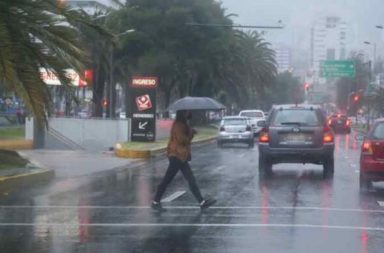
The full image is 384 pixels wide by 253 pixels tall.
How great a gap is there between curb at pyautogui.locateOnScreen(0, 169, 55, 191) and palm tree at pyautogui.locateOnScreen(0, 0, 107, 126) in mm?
1959

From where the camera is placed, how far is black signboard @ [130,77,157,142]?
34.3 meters

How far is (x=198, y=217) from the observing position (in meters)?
12.5

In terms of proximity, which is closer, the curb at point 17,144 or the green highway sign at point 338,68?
the curb at point 17,144

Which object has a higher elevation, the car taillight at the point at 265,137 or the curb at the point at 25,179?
the car taillight at the point at 265,137

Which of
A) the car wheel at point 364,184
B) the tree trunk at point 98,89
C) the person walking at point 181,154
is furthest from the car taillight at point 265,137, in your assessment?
the tree trunk at point 98,89

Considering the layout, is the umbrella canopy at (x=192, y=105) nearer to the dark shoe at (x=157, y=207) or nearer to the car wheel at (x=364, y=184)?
the dark shoe at (x=157, y=207)

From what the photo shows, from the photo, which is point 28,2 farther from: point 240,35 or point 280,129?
point 240,35

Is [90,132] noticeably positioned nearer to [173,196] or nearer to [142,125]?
[142,125]

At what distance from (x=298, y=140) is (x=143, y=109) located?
1508cm

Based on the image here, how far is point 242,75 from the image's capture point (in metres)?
75.8

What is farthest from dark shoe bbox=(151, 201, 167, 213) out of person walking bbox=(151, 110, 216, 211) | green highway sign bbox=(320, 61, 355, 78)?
green highway sign bbox=(320, 61, 355, 78)

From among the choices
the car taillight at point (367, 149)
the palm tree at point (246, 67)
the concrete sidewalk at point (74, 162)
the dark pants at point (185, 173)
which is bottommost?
the concrete sidewalk at point (74, 162)

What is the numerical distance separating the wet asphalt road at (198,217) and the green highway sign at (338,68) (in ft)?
189

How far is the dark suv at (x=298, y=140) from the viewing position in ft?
65.5
